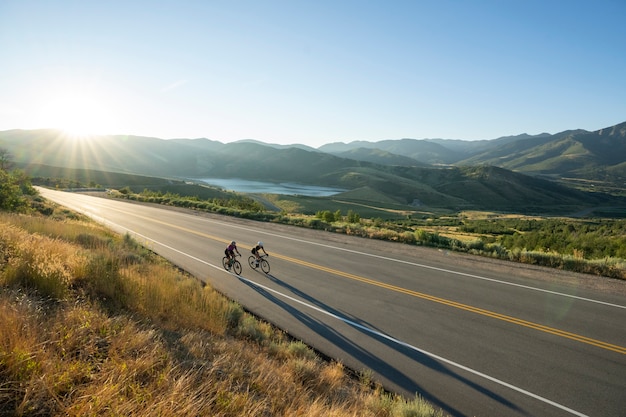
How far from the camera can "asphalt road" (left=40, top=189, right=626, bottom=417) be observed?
270 inches

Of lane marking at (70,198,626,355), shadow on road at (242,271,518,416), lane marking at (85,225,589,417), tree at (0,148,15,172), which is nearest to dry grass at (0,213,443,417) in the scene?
shadow on road at (242,271,518,416)

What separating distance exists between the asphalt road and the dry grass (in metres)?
1.29

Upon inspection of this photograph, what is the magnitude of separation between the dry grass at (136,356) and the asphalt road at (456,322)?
1.29 metres

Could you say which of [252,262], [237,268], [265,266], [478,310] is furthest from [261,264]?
[478,310]

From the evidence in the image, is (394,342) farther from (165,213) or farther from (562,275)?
(165,213)

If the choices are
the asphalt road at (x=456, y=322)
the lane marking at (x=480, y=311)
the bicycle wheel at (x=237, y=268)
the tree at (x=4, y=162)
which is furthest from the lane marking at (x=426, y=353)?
the tree at (x=4, y=162)

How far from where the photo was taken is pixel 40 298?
5.85 metres

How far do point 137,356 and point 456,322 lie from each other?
851 cm

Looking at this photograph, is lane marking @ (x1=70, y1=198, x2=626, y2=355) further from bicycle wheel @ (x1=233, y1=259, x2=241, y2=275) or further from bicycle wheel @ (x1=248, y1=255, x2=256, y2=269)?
bicycle wheel @ (x1=233, y1=259, x2=241, y2=275)

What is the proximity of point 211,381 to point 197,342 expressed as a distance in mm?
1877

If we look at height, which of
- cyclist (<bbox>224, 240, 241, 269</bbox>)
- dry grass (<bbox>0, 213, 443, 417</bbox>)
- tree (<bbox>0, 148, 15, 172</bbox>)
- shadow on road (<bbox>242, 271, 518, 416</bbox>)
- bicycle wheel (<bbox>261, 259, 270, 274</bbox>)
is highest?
tree (<bbox>0, 148, 15, 172</bbox>)

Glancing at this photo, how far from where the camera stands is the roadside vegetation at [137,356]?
11.0ft

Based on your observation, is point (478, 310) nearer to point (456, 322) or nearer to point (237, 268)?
point (456, 322)

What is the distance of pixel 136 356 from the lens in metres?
4.51
